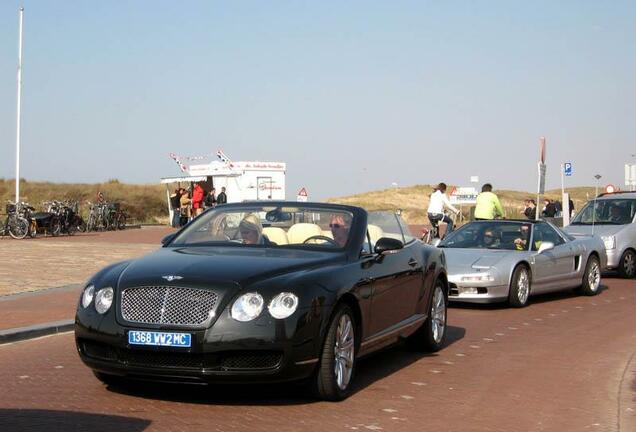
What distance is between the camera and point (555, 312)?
1469cm

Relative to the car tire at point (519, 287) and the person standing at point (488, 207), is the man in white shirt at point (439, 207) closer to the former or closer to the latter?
the person standing at point (488, 207)

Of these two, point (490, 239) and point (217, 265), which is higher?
point (217, 265)

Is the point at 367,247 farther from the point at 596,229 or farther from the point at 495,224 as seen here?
the point at 596,229

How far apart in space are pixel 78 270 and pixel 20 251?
6394 millimetres

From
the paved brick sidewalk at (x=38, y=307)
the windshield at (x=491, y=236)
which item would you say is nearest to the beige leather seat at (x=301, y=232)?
the paved brick sidewalk at (x=38, y=307)

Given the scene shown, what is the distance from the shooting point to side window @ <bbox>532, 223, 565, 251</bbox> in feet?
52.3

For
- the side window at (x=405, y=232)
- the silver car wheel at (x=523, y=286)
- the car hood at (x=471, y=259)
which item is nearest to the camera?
the side window at (x=405, y=232)

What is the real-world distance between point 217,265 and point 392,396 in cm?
184

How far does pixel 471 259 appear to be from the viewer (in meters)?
15.0

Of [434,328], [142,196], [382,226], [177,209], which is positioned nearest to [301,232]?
[382,226]

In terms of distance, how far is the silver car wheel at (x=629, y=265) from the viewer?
826 inches

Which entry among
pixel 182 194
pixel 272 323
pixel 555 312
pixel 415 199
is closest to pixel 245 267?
pixel 272 323

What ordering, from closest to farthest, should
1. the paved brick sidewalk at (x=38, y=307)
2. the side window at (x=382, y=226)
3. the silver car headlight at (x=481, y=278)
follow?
the side window at (x=382, y=226) → the paved brick sidewalk at (x=38, y=307) → the silver car headlight at (x=481, y=278)

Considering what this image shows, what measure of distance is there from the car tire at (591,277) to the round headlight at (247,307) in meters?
11.2
